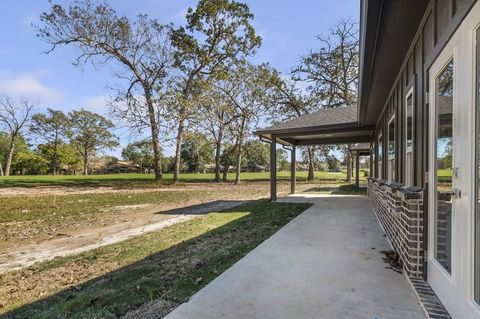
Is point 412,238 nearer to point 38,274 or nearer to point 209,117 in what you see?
point 38,274

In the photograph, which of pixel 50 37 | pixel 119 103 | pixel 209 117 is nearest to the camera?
pixel 50 37

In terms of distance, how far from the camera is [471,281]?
6.41ft

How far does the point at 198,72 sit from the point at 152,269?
20.1 m

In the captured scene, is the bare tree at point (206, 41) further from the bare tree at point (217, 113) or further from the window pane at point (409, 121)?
the window pane at point (409, 121)

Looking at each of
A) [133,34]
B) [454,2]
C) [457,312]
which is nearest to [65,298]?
[457,312]

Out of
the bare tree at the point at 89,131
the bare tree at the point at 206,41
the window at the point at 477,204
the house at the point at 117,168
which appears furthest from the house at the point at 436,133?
the house at the point at 117,168

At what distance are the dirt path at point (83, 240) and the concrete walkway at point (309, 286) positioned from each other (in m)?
3.08

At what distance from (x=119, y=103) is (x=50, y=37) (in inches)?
230

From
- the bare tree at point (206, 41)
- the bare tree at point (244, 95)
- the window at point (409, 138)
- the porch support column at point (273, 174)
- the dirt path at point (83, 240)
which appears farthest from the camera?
the bare tree at point (244, 95)

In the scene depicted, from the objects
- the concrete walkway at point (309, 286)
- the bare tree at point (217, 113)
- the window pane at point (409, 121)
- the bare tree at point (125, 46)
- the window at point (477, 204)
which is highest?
the bare tree at point (125, 46)

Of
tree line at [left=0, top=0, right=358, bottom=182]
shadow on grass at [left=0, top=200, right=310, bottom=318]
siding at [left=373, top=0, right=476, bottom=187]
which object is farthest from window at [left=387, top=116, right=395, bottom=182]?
tree line at [left=0, top=0, right=358, bottom=182]

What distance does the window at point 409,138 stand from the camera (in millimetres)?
3912

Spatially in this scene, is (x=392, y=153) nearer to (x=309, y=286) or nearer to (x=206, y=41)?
(x=309, y=286)

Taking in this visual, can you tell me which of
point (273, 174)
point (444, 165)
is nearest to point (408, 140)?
point (444, 165)
